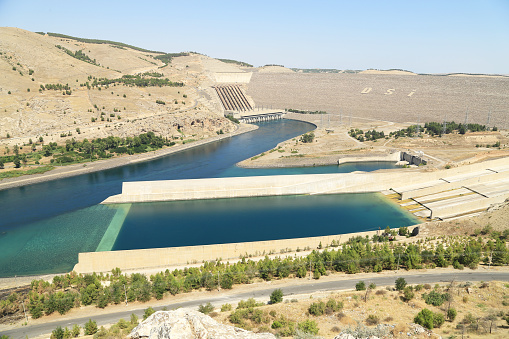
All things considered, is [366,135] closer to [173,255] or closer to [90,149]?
[90,149]

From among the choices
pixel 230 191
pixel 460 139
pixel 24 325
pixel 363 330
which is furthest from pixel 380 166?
pixel 24 325

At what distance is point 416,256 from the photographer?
25250 millimetres

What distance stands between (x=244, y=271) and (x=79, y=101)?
216 feet

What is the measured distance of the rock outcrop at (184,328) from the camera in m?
9.75

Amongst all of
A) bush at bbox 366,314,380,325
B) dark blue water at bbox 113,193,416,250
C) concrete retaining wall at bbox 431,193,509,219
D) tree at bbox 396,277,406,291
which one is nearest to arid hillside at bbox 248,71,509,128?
concrete retaining wall at bbox 431,193,509,219

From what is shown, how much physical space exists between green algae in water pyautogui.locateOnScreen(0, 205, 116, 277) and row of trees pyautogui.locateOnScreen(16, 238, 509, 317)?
5.88 meters

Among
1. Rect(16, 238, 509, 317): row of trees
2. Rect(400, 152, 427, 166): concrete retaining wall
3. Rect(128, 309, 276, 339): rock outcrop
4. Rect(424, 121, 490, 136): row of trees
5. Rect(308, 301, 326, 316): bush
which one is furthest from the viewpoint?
Rect(424, 121, 490, 136): row of trees

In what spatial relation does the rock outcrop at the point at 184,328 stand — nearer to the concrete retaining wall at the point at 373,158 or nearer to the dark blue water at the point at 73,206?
the dark blue water at the point at 73,206

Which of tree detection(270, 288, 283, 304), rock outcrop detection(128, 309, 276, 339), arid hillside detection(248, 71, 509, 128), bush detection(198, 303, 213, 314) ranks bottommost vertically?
bush detection(198, 303, 213, 314)

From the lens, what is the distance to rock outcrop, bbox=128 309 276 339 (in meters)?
9.75

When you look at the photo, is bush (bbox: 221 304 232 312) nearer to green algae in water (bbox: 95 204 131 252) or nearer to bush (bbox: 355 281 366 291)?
bush (bbox: 355 281 366 291)

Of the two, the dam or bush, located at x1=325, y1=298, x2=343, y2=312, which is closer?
bush, located at x1=325, y1=298, x2=343, y2=312

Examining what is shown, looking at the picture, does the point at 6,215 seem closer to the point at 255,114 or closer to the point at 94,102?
the point at 94,102

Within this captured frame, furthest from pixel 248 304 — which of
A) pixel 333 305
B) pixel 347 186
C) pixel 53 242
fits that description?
pixel 347 186
